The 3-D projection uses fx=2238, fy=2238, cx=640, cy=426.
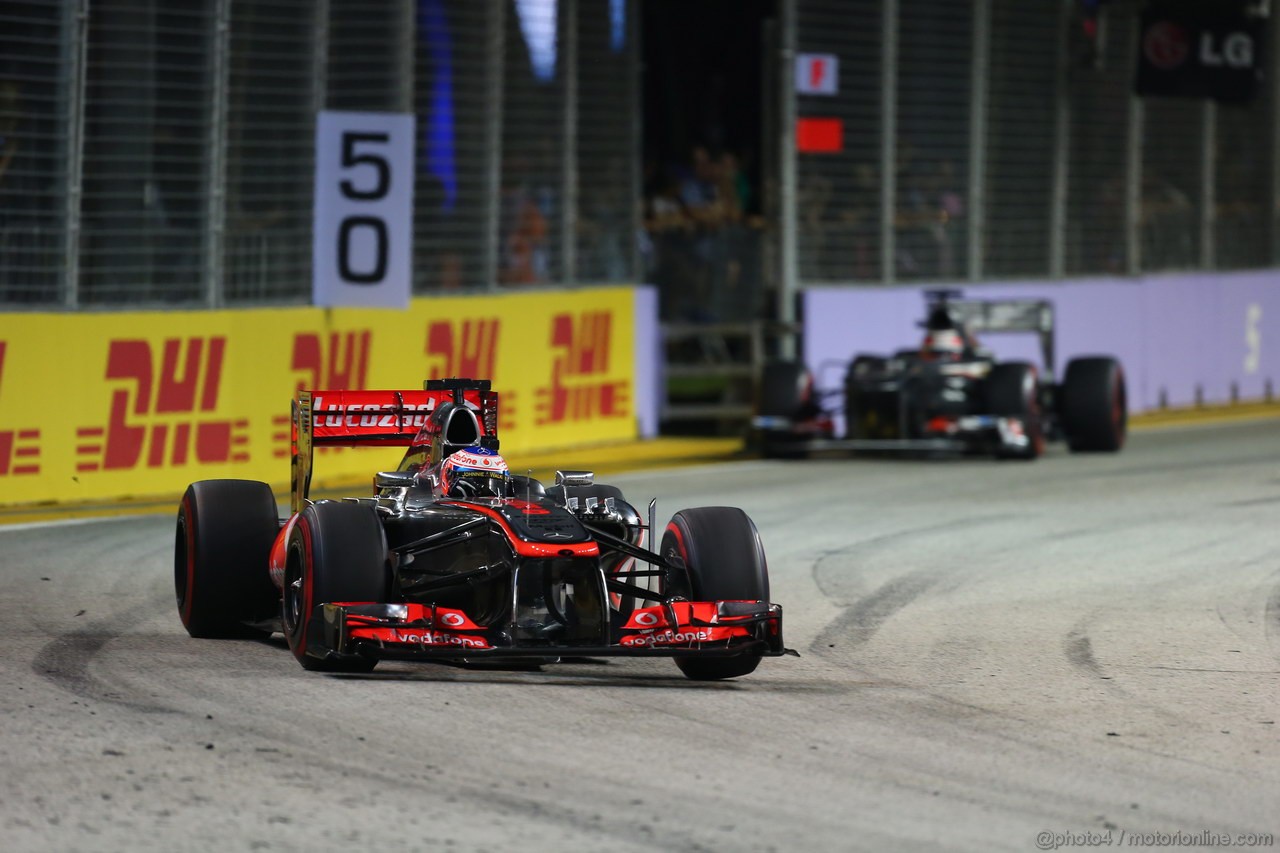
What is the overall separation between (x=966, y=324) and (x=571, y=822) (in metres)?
13.5

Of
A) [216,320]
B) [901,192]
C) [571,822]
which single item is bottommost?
[571,822]

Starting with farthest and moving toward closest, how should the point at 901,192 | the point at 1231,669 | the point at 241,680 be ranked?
the point at 901,192 < the point at 1231,669 < the point at 241,680

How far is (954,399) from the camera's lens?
18.3 metres

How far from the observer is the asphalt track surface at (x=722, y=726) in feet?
20.0

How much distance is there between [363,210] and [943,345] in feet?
16.4

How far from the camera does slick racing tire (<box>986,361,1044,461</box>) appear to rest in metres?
18.0

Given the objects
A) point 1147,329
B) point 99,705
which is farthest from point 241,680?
point 1147,329

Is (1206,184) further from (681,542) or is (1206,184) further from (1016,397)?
(681,542)

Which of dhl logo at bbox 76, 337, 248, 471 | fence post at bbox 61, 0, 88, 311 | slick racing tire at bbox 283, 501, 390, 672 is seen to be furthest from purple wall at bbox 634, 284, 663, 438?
slick racing tire at bbox 283, 501, 390, 672

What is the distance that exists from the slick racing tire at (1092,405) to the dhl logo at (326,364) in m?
6.07

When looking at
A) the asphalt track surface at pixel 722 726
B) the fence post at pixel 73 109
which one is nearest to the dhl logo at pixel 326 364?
the fence post at pixel 73 109

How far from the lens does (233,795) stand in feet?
20.9

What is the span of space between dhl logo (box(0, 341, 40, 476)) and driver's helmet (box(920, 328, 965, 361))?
24.3 ft

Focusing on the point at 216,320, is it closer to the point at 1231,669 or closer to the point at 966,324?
the point at 966,324
